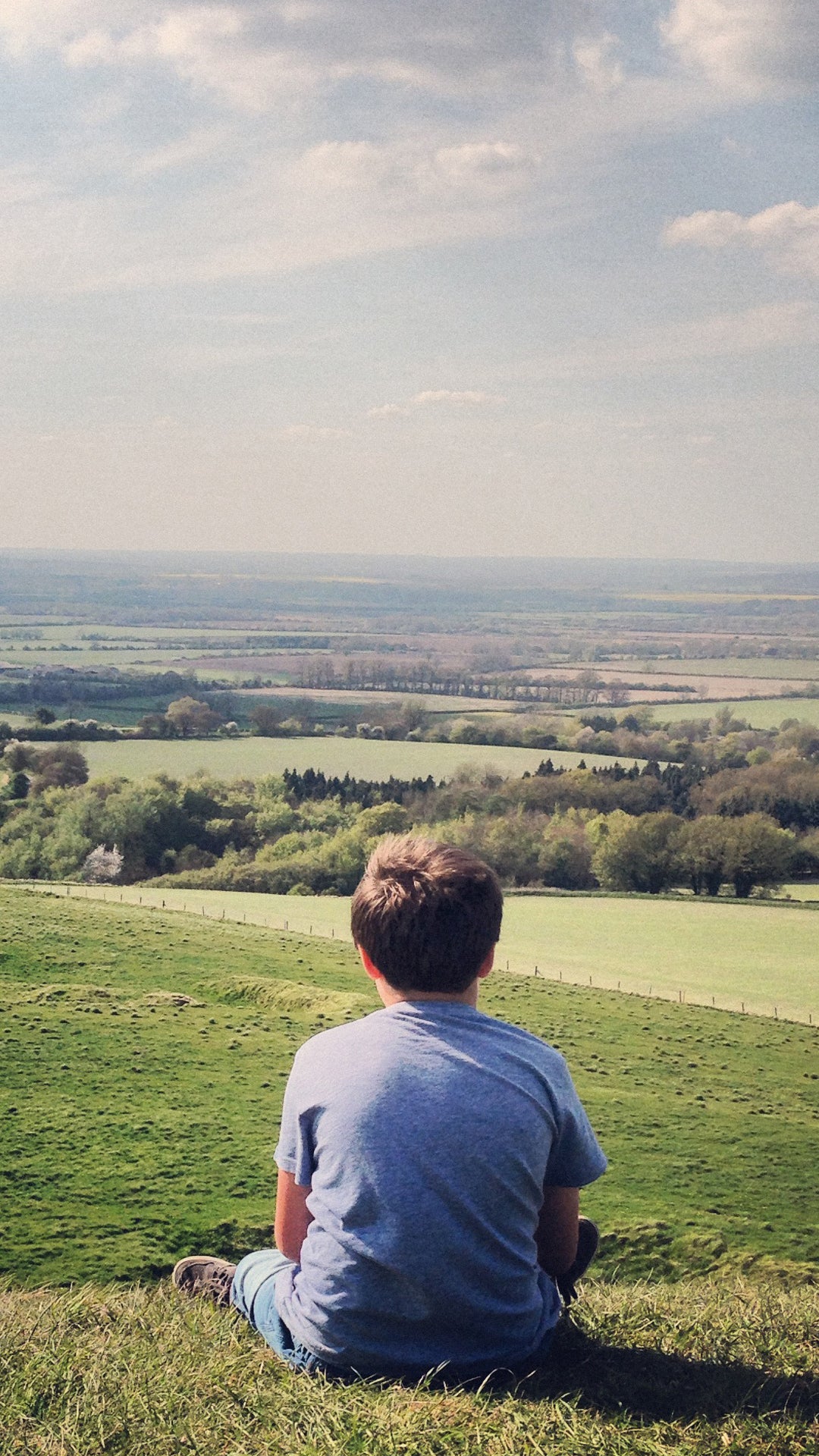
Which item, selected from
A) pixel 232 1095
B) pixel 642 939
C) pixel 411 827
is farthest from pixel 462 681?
pixel 232 1095

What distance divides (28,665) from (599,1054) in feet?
152

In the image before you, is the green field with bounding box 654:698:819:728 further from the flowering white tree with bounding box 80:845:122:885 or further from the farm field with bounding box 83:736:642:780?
the flowering white tree with bounding box 80:845:122:885

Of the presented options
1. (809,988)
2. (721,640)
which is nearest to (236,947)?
(809,988)

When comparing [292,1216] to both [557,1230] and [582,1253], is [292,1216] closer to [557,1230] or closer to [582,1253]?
[557,1230]

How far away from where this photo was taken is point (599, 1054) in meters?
8.08

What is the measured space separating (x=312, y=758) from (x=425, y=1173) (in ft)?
85.0

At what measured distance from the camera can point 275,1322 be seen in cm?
A: 252

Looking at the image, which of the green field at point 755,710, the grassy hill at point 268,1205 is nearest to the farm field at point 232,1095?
the grassy hill at point 268,1205

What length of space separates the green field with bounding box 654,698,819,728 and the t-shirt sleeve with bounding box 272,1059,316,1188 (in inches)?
1329

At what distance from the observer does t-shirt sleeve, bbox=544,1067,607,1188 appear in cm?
231

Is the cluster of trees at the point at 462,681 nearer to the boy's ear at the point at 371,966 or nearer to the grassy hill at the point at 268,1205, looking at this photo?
the grassy hill at the point at 268,1205

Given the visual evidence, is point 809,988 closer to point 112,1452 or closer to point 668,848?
point 668,848

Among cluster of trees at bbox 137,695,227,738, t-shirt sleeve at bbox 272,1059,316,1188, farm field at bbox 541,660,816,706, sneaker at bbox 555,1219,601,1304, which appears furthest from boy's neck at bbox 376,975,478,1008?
farm field at bbox 541,660,816,706

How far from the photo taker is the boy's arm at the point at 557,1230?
2.41 meters
